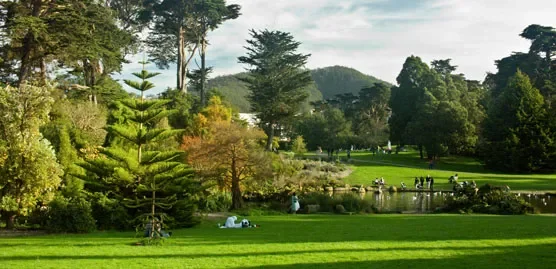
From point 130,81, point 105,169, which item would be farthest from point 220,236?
point 130,81

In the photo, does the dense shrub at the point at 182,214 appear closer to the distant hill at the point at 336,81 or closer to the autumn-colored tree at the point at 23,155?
the autumn-colored tree at the point at 23,155

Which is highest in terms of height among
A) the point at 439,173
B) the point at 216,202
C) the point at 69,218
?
the point at 69,218

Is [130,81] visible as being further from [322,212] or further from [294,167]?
[294,167]

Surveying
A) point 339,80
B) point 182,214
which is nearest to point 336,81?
point 339,80

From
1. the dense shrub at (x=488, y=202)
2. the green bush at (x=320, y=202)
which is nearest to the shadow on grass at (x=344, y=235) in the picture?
the dense shrub at (x=488, y=202)

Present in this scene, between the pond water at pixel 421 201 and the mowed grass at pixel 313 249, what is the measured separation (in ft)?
34.1

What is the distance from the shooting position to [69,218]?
14.0m

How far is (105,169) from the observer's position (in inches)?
638

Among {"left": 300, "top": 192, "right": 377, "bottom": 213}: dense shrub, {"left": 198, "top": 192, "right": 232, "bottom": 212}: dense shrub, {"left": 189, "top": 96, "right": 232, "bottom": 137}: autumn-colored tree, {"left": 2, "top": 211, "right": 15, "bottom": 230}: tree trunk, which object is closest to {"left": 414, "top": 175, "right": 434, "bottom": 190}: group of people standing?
{"left": 300, "top": 192, "right": 377, "bottom": 213}: dense shrub

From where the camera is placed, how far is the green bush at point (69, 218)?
548 inches

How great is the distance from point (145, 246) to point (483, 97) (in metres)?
63.7

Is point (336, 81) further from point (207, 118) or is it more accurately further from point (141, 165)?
point (141, 165)

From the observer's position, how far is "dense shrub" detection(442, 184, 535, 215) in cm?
2039

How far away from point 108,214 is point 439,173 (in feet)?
112
